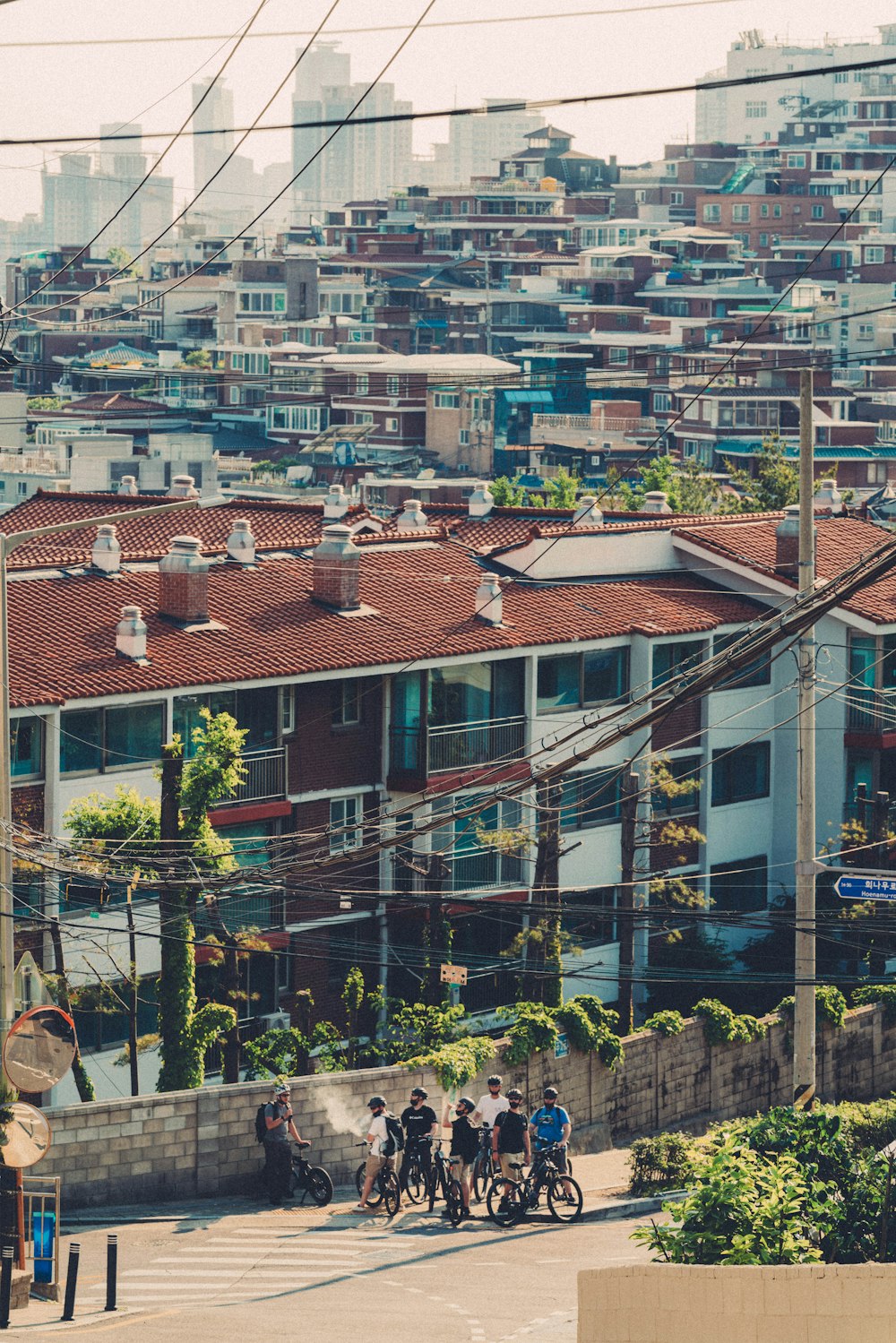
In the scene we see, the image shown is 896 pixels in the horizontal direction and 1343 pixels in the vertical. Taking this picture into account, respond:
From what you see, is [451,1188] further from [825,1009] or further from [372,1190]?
[825,1009]

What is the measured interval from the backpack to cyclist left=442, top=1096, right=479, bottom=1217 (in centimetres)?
75

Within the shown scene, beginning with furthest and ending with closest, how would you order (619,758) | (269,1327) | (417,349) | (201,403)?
(417,349), (201,403), (619,758), (269,1327)

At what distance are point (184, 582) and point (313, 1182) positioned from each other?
1276 cm

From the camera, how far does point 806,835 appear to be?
101 ft

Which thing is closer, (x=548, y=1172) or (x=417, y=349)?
(x=548, y=1172)

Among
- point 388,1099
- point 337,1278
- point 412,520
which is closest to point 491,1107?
point 388,1099

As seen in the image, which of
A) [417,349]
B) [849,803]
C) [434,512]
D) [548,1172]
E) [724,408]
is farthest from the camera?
[417,349]

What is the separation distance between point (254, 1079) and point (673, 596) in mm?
16060

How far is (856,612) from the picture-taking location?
1789 inches

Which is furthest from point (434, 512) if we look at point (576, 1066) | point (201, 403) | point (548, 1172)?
point (201, 403)

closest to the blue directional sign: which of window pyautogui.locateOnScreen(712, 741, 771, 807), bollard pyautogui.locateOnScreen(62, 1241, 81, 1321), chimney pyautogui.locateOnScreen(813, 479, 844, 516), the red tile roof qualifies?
bollard pyautogui.locateOnScreen(62, 1241, 81, 1321)

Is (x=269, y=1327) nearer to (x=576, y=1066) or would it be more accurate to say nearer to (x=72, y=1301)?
(x=72, y=1301)

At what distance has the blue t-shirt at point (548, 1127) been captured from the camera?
98.5 feet

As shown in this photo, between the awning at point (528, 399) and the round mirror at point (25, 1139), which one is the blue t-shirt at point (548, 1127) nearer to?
the round mirror at point (25, 1139)
